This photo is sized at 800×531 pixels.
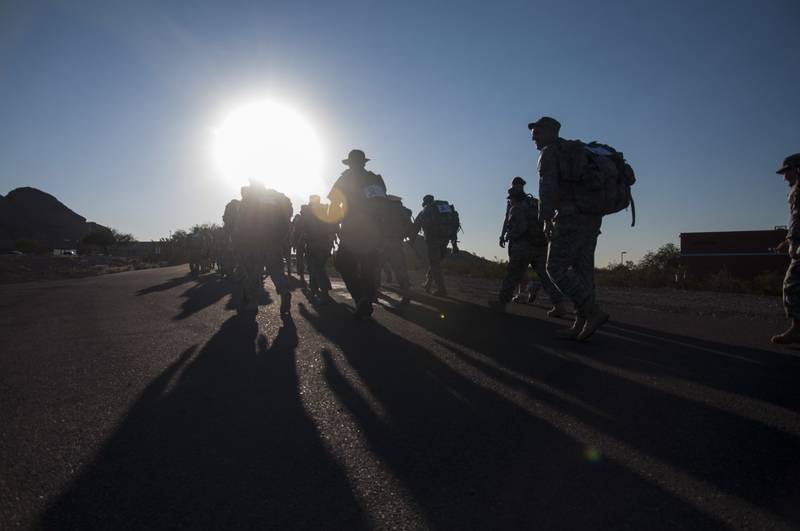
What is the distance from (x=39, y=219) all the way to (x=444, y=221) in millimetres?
173689

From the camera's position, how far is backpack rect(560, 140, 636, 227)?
4.75 metres

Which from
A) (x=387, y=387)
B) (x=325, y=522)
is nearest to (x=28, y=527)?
(x=325, y=522)

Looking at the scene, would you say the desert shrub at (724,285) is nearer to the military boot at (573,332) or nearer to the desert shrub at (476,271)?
the desert shrub at (476,271)

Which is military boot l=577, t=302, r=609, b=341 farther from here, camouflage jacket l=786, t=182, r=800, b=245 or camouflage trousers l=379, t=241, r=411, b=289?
camouflage trousers l=379, t=241, r=411, b=289

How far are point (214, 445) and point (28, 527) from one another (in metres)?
0.80

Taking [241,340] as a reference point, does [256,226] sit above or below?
above

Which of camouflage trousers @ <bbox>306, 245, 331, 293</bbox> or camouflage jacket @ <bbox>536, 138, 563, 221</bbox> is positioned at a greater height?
camouflage jacket @ <bbox>536, 138, 563, 221</bbox>

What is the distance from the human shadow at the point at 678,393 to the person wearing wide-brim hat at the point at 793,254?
0.59 meters

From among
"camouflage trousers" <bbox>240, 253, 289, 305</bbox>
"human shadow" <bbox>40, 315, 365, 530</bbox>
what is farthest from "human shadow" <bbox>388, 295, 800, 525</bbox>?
"camouflage trousers" <bbox>240, 253, 289, 305</bbox>

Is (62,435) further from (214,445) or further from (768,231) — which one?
(768,231)

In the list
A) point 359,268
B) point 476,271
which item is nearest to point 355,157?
point 359,268

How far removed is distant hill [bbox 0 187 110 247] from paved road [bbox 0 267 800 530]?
468ft

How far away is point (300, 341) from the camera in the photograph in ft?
17.4

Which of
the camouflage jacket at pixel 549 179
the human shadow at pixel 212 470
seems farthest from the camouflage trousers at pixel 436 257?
the human shadow at pixel 212 470
